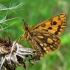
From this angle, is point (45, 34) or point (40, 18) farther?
point (40, 18)

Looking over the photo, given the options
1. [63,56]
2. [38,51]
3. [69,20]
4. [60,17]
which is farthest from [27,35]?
[69,20]

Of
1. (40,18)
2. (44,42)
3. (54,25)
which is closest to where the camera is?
(44,42)

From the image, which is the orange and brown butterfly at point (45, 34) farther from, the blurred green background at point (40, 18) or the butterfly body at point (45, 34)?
the blurred green background at point (40, 18)

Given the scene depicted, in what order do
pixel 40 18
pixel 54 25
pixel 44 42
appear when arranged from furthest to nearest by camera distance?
pixel 40 18, pixel 54 25, pixel 44 42

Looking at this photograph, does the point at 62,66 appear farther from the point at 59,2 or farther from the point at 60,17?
the point at 60,17

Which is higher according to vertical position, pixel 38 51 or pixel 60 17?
pixel 60 17

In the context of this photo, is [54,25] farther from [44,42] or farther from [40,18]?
[40,18]

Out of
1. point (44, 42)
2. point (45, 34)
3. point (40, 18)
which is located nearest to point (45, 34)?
point (45, 34)

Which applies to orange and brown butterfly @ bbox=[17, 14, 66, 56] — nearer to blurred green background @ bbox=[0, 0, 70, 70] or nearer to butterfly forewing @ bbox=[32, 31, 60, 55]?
butterfly forewing @ bbox=[32, 31, 60, 55]

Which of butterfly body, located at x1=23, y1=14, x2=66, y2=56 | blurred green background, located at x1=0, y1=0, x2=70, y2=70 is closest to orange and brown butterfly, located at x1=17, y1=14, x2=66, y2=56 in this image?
butterfly body, located at x1=23, y1=14, x2=66, y2=56
